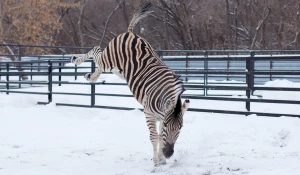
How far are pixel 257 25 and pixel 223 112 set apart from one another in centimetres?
2174

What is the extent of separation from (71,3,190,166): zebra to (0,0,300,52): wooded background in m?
17.3

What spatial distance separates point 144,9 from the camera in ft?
26.3

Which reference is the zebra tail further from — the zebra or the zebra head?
the zebra head

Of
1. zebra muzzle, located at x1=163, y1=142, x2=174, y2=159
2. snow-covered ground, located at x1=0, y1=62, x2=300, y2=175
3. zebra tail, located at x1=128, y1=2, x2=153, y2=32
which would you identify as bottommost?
snow-covered ground, located at x1=0, y1=62, x2=300, y2=175

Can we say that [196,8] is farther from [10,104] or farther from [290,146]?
[290,146]

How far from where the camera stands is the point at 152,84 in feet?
21.2

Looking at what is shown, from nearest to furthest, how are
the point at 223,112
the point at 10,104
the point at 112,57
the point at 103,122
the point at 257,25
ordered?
the point at 112,57 < the point at 223,112 < the point at 103,122 < the point at 10,104 < the point at 257,25

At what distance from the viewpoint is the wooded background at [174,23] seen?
83.1 feet

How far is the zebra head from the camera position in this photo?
18.6 feet

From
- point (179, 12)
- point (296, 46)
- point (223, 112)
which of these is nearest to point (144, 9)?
point (223, 112)

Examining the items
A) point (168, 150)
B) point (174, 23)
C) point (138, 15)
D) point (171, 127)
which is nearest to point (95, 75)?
point (138, 15)

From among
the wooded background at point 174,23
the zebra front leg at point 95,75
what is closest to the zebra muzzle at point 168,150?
the zebra front leg at point 95,75

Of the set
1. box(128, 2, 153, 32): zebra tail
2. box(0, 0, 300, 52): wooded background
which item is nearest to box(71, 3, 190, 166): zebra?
box(128, 2, 153, 32): zebra tail

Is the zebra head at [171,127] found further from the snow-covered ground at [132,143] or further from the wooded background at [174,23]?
the wooded background at [174,23]
